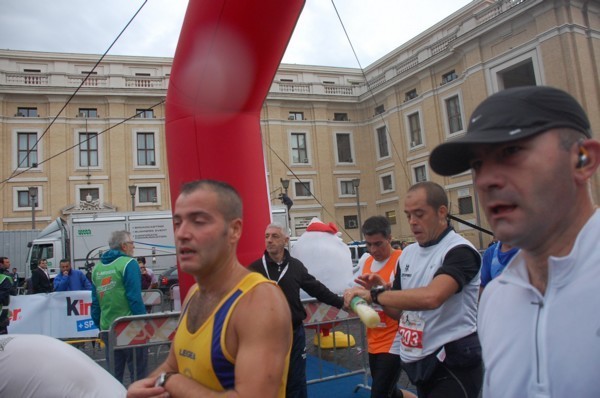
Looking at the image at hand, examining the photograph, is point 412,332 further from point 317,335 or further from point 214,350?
point 317,335

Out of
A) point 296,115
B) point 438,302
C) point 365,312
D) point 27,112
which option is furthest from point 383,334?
point 27,112

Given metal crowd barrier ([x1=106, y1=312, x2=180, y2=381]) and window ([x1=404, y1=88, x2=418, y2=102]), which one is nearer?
metal crowd barrier ([x1=106, y1=312, x2=180, y2=381])

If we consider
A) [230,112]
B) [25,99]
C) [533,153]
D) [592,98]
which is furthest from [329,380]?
[25,99]

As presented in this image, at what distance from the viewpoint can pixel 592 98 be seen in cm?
2347

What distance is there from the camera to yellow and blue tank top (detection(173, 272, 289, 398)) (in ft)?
5.59

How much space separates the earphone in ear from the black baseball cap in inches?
1.4

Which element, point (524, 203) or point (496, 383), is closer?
point (524, 203)

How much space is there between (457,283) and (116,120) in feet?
107

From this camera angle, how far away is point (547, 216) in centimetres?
110

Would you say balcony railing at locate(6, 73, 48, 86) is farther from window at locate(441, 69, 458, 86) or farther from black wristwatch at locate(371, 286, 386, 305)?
black wristwatch at locate(371, 286, 386, 305)

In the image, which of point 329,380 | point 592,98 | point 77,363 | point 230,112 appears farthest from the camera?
point 592,98

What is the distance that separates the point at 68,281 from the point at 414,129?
28.5m

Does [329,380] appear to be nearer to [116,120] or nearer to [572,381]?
[572,381]

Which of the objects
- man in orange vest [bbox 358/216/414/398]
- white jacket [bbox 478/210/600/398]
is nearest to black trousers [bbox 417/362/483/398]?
man in orange vest [bbox 358/216/414/398]
